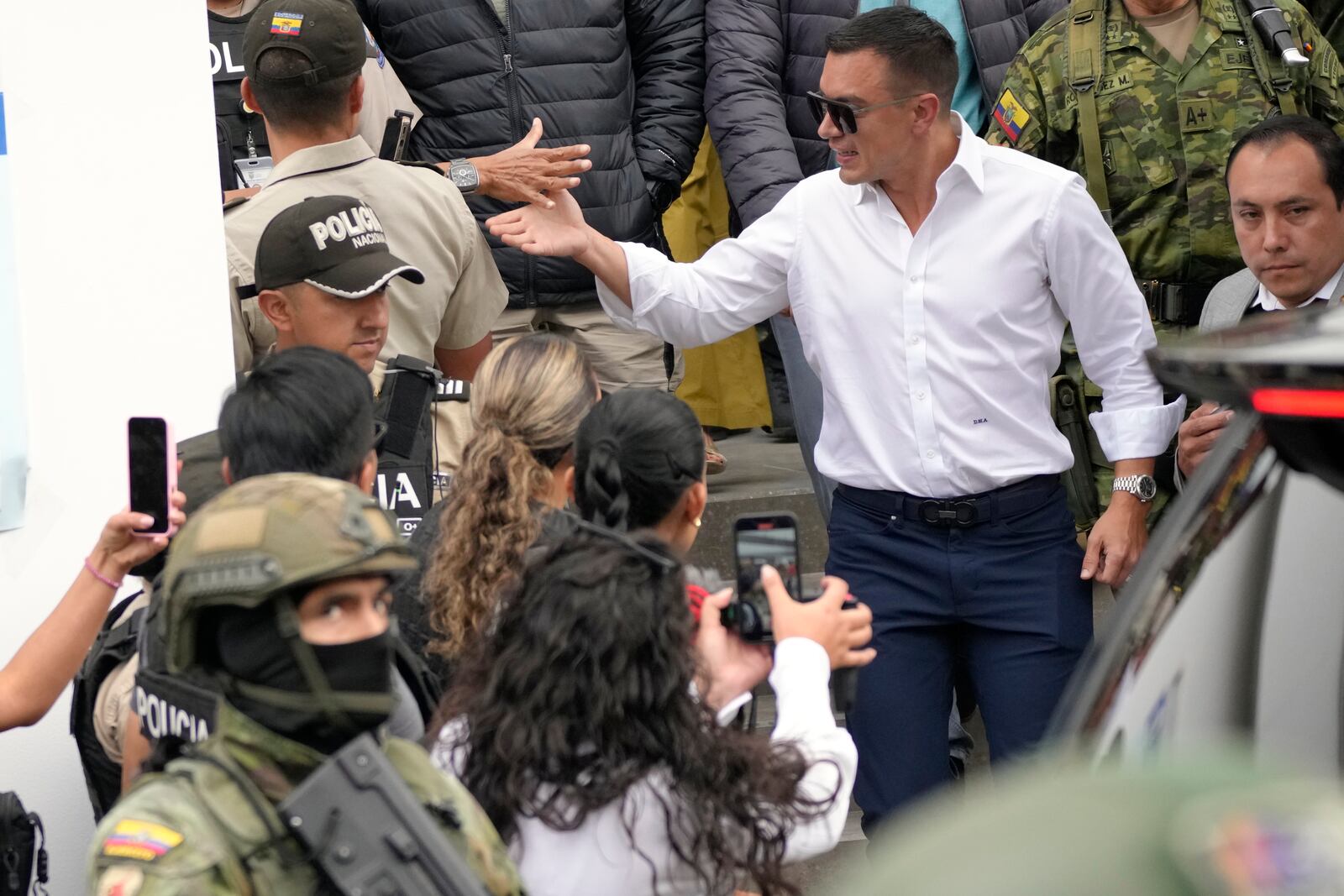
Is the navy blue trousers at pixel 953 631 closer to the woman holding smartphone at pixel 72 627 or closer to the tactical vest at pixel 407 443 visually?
the tactical vest at pixel 407 443

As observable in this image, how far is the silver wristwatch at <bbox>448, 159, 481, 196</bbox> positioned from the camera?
14.0ft

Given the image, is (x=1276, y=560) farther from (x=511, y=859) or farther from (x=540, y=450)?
(x=540, y=450)

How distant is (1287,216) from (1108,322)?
0.48 metres

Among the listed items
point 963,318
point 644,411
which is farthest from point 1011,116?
point 644,411

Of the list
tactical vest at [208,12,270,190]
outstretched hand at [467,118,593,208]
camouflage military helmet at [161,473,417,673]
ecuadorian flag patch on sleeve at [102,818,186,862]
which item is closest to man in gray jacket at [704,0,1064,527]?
outstretched hand at [467,118,593,208]

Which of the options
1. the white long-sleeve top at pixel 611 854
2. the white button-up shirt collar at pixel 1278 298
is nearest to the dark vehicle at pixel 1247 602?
the white long-sleeve top at pixel 611 854

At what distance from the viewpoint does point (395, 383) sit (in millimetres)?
3387

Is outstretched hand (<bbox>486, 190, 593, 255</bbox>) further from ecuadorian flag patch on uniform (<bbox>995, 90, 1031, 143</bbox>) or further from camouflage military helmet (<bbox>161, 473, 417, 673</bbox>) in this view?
camouflage military helmet (<bbox>161, 473, 417, 673</bbox>)

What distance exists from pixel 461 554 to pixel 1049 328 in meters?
1.57

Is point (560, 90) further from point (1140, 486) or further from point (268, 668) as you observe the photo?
point (268, 668)

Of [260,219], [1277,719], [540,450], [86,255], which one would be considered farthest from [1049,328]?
[1277,719]

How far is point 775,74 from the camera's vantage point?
16.3 feet

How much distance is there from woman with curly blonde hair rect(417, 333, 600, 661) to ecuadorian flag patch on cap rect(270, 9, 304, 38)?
112 cm

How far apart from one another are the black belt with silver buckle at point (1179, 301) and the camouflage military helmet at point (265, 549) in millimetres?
2844
